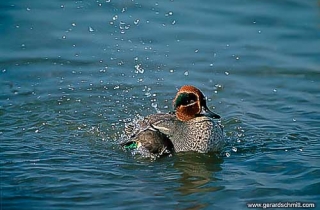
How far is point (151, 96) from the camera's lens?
9844 millimetres

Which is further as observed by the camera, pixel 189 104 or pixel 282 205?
pixel 189 104

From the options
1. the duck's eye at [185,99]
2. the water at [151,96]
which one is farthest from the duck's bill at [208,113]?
the water at [151,96]

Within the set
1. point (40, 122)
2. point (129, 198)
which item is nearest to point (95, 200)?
point (129, 198)

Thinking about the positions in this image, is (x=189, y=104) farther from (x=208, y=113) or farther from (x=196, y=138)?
(x=196, y=138)

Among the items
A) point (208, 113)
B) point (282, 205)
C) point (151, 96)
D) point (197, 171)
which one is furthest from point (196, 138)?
point (282, 205)

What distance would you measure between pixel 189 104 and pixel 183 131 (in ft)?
0.96

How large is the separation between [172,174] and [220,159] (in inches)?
26.4

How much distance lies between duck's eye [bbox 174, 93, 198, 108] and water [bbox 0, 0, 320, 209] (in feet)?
1.74

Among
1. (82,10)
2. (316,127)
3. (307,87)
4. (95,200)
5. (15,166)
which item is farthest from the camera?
(82,10)

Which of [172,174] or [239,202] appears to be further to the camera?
[172,174]

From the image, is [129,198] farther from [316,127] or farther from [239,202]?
[316,127]

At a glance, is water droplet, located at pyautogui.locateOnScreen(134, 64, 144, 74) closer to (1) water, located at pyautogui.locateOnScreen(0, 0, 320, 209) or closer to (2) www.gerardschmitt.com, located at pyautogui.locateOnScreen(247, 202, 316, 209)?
(1) water, located at pyautogui.locateOnScreen(0, 0, 320, 209)

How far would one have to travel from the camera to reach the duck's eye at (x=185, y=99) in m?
8.52

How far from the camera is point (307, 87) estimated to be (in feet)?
33.3
